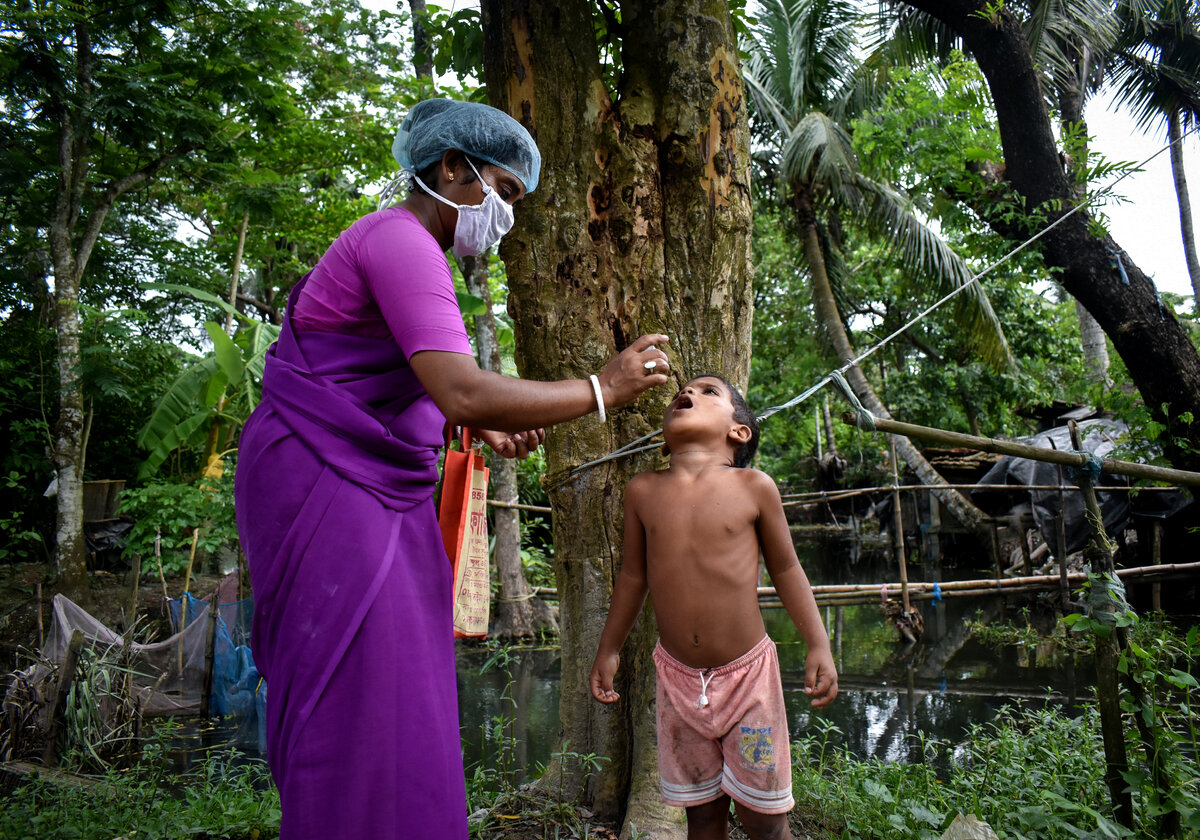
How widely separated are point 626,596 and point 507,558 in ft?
21.2

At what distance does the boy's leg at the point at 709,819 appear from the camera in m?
2.12

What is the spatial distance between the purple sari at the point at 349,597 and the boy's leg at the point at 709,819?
33.3 inches

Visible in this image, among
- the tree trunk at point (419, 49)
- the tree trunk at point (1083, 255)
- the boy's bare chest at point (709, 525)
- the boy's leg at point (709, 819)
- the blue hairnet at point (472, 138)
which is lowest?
the boy's leg at point (709, 819)

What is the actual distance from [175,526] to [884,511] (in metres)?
13.7

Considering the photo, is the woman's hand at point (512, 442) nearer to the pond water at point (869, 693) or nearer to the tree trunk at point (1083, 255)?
the pond water at point (869, 693)

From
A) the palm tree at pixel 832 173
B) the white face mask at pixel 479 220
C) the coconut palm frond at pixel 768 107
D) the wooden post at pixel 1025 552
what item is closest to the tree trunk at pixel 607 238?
the white face mask at pixel 479 220

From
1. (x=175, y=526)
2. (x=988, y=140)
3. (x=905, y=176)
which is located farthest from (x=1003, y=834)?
(x=175, y=526)

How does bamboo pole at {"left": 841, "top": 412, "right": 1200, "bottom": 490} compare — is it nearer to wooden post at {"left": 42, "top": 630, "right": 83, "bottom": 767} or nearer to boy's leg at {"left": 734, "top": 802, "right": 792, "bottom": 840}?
boy's leg at {"left": 734, "top": 802, "right": 792, "bottom": 840}

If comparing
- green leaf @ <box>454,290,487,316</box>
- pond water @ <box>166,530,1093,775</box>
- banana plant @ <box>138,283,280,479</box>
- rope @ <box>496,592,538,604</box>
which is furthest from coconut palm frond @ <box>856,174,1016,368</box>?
banana plant @ <box>138,283,280,479</box>

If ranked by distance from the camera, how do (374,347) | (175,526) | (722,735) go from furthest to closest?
1. (175,526)
2. (722,735)
3. (374,347)

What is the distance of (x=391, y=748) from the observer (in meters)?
1.43

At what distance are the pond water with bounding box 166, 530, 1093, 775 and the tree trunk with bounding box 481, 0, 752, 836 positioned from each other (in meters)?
1.30

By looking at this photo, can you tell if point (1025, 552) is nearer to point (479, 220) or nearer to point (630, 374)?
point (630, 374)

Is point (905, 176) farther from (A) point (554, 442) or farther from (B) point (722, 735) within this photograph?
(B) point (722, 735)
